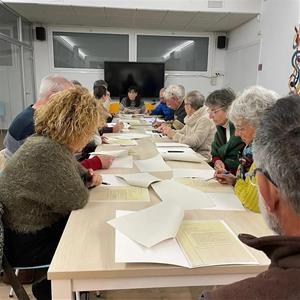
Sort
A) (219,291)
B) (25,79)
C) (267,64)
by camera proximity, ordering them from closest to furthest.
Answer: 1. (219,291)
2. (267,64)
3. (25,79)

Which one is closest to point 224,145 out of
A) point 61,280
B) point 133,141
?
point 133,141

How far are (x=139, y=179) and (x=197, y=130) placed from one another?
1427mm

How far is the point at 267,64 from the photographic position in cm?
556

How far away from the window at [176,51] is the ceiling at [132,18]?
0.31 m

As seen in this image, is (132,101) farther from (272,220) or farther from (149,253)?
(272,220)

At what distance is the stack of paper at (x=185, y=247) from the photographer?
3.07 feet

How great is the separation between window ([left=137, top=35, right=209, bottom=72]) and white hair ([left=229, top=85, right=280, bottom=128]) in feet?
20.7

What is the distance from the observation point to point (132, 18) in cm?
643

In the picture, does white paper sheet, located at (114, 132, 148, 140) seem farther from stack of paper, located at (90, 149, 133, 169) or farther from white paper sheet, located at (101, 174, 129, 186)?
white paper sheet, located at (101, 174, 129, 186)

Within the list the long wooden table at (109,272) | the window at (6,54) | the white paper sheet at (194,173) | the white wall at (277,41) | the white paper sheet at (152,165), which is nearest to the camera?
the long wooden table at (109,272)

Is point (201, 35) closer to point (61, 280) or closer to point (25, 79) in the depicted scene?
point (25, 79)

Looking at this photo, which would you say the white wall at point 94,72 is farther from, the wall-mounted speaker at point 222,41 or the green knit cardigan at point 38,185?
the green knit cardigan at point 38,185

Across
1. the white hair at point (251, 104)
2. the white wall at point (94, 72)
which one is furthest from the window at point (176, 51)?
the white hair at point (251, 104)

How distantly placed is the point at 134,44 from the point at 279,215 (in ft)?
24.4
